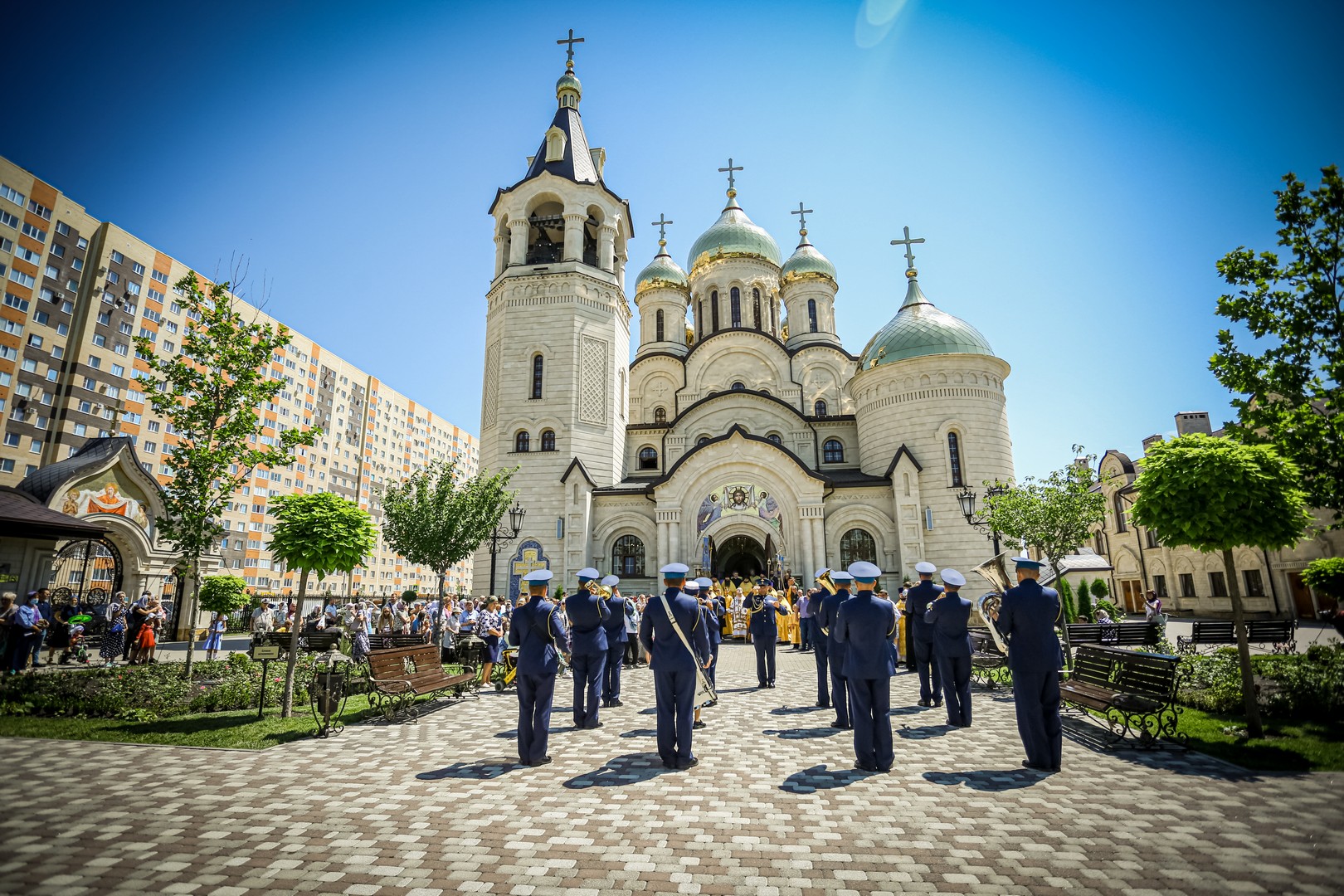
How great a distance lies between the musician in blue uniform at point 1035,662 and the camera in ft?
18.7

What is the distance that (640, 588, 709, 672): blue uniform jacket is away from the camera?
245 inches

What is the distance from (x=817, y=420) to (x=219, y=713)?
24.4 metres

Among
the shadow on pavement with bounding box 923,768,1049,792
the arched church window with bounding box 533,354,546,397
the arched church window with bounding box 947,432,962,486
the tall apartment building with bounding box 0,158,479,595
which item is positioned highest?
the tall apartment building with bounding box 0,158,479,595

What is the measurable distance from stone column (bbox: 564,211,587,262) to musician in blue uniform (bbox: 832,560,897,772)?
23.3 m

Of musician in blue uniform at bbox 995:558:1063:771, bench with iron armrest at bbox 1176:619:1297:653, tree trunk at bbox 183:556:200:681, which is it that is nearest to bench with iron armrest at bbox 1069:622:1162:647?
bench with iron armrest at bbox 1176:619:1297:653

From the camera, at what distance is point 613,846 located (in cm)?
400

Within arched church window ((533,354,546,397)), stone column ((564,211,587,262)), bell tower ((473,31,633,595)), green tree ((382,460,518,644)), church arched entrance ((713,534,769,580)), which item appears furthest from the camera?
church arched entrance ((713,534,769,580))

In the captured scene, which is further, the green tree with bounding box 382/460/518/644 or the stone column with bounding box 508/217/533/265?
the stone column with bounding box 508/217/533/265

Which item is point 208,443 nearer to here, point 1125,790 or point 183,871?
point 183,871

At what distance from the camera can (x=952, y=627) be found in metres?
7.79

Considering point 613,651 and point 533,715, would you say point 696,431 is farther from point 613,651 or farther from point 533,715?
point 533,715

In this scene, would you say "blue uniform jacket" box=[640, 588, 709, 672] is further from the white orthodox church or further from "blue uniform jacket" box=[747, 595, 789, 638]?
the white orthodox church

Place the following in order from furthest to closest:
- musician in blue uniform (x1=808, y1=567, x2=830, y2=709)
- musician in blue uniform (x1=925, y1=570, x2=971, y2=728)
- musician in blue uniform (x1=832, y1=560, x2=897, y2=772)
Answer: musician in blue uniform (x1=808, y1=567, x2=830, y2=709), musician in blue uniform (x1=925, y1=570, x2=971, y2=728), musician in blue uniform (x1=832, y1=560, x2=897, y2=772)

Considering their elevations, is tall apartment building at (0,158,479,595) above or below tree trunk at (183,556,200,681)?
above
